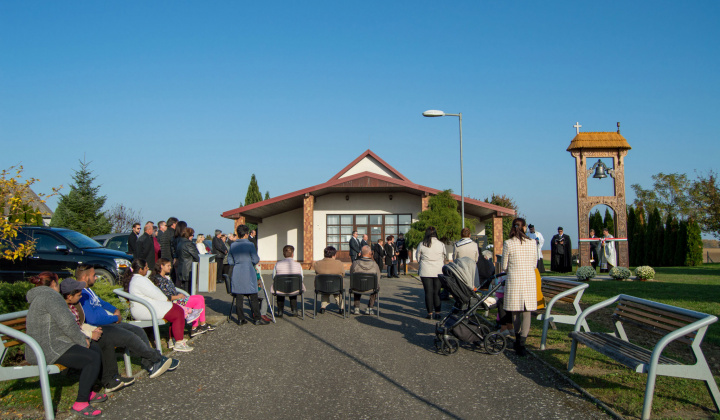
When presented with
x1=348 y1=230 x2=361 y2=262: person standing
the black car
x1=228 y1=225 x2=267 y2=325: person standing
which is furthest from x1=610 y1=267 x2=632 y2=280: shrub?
the black car

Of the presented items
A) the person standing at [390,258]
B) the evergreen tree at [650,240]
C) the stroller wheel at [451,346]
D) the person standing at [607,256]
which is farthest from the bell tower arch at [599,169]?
the stroller wheel at [451,346]

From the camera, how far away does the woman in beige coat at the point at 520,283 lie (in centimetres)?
717

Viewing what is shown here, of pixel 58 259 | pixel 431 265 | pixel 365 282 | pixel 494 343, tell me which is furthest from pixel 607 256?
pixel 58 259

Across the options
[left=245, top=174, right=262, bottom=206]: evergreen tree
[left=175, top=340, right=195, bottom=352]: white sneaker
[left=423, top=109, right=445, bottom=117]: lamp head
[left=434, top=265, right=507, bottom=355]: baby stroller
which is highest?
[left=245, top=174, right=262, bottom=206]: evergreen tree

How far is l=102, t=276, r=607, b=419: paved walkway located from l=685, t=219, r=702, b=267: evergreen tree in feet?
91.3

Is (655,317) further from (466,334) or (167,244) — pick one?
(167,244)

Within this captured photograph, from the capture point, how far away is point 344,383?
5.99m

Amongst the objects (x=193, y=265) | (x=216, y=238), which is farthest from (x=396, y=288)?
(x=193, y=265)

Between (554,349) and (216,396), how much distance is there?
4.52m

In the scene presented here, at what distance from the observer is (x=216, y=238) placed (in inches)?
655

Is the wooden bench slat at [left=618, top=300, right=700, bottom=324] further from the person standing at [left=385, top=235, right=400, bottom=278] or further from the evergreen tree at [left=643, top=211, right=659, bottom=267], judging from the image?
the evergreen tree at [left=643, top=211, right=659, bottom=267]

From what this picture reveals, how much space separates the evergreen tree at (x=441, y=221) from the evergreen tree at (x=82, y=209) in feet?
61.1

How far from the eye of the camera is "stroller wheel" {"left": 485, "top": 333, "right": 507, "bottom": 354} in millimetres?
7383

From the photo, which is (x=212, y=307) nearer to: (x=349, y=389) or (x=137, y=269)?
(x=137, y=269)
